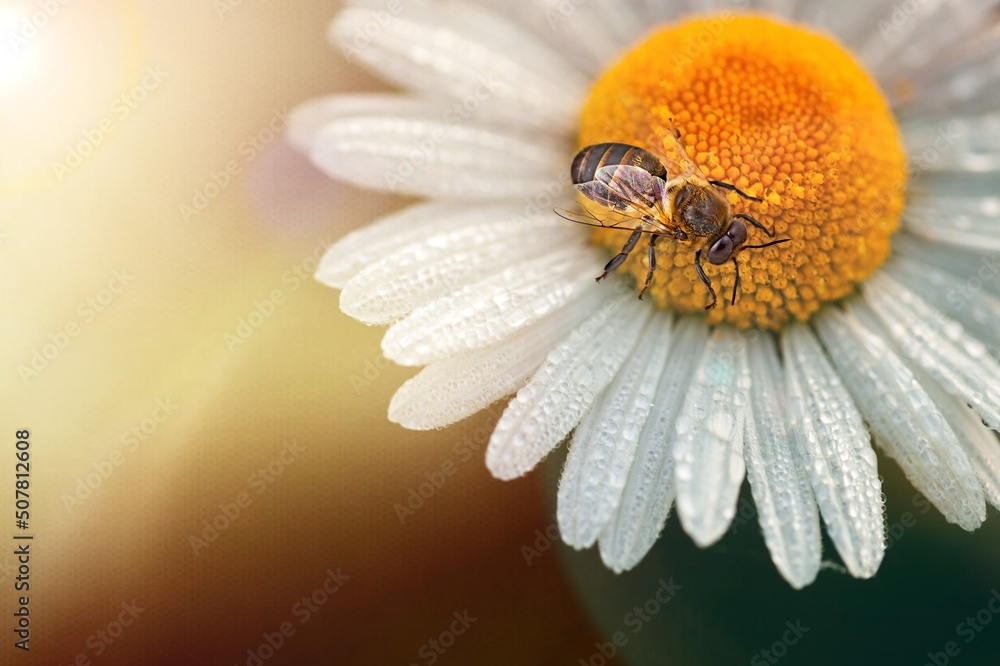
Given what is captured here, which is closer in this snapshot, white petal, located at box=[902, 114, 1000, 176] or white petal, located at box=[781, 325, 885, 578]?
white petal, located at box=[781, 325, 885, 578]

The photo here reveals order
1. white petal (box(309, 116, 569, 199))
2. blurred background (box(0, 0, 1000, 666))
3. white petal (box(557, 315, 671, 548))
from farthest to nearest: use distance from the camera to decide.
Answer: blurred background (box(0, 0, 1000, 666)) → white petal (box(309, 116, 569, 199)) → white petal (box(557, 315, 671, 548))

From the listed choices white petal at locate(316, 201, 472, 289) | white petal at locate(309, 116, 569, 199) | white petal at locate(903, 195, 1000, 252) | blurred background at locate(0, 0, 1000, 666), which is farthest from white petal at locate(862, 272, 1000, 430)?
white petal at locate(316, 201, 472, 289)

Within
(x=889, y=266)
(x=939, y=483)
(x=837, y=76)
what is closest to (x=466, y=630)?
(x=939, y=483)

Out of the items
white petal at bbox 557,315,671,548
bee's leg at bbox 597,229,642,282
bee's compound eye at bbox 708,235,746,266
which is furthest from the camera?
bee's leg at bbox 597,229,642,282

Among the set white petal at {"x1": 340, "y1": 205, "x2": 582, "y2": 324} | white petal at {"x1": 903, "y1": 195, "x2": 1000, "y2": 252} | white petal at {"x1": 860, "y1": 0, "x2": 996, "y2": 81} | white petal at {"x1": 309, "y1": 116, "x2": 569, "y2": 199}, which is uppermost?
white petal at {"x1": 309, "y1": 116, "x2": 569, "y2": 199}

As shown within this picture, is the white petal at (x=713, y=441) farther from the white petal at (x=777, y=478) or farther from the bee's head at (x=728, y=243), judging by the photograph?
the bee's head at (x=728, y=243)

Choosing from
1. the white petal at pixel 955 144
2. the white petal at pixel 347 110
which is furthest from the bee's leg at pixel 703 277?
the white petal at pixel 347 110

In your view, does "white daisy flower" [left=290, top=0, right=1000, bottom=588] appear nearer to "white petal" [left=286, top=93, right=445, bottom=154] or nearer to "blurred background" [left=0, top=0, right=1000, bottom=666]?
"white petal" [left=286, top=93, right=445, bottom=154]
